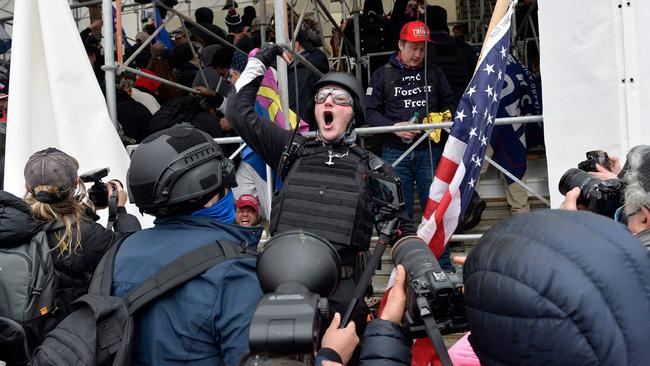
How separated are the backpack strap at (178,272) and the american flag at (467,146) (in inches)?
72.0

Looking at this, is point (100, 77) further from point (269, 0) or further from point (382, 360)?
point (269, 0)

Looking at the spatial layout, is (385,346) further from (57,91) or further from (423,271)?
(57,91)

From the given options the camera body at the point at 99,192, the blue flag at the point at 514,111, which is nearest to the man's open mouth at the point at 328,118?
the camera body at the point at 99,192

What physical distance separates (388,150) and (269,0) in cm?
904

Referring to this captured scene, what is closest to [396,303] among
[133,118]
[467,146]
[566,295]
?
[566,295]

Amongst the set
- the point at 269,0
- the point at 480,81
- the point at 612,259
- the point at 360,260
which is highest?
the point at 269,0

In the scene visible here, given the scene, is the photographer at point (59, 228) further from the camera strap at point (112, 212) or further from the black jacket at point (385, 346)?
the black jacket at point (385, 346)

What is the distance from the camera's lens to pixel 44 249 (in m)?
2.51

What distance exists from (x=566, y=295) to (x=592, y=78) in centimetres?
265

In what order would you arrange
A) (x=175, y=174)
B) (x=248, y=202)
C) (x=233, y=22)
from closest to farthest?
(x=175, y=174) < (x=248, y=202) < (x=233, y=22)

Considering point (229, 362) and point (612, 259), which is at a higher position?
point (612, 259)

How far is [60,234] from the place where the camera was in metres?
2.59

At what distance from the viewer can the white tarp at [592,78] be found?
319cm

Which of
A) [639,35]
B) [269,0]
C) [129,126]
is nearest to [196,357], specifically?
[639,35]
